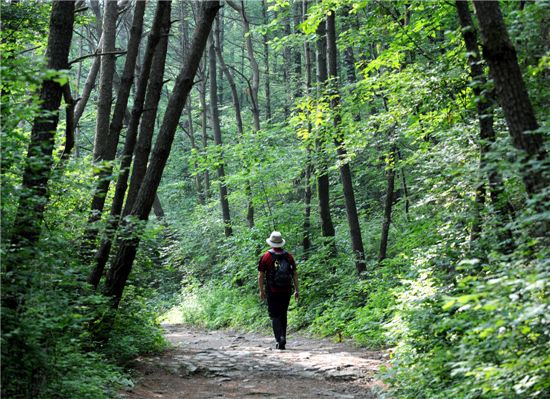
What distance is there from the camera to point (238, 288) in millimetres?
18656

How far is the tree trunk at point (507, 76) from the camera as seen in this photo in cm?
498

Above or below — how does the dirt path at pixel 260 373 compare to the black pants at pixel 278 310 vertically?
below

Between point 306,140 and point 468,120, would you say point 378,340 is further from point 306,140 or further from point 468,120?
point 306,140

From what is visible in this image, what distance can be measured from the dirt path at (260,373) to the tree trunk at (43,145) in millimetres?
2566

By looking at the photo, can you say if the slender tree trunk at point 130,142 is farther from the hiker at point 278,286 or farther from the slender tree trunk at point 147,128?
the hiker at point 278,286

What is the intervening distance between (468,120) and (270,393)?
4526mm

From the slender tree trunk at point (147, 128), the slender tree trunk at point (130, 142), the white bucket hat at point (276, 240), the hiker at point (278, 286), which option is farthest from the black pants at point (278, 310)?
the slender tree trunk at point (130, 142)

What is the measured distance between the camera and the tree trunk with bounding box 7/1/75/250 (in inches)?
201

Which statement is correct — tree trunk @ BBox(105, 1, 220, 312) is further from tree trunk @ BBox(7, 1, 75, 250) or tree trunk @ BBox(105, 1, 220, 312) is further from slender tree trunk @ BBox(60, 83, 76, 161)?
tree trunk @ BBox(7, 1, 75, 250)

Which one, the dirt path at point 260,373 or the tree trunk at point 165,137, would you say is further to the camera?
the tree trunk at point 165,137

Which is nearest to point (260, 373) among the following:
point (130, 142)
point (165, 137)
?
point (165, 137)

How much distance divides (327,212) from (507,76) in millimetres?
10882

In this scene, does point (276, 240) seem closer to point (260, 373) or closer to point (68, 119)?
point (260, 373)

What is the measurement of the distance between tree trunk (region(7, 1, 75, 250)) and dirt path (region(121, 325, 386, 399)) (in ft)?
8.42
